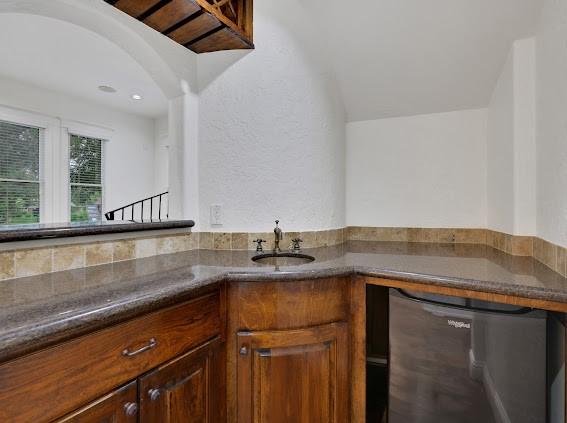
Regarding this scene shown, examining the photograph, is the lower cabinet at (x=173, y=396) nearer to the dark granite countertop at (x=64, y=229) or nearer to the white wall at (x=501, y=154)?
the dark granite countertop at (x=64, y=229)

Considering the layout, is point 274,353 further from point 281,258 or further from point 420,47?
point 420,47

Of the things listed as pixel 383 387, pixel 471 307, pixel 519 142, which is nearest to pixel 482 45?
pixel 519 142

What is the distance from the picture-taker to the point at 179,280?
1062 millimetres

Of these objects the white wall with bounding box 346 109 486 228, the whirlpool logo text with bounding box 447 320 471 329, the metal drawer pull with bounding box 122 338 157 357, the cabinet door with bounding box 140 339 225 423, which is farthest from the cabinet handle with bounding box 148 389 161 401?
the white wall with bounding box 346 109 486 228

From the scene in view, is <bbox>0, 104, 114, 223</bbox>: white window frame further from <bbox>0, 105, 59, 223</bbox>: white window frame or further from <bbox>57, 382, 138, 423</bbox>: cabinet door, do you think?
<bbox>57, 382, 138, 423</bbox>: cabinet door

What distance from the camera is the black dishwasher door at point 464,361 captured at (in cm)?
101

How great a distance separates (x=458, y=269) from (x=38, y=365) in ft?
4.32

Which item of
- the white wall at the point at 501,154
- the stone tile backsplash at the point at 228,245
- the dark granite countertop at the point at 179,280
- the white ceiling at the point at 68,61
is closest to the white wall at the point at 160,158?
the white ceiling at the point at 68,61

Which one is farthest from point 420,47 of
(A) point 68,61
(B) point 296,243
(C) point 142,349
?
(A) point 68,61

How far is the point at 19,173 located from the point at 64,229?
390 centimetres

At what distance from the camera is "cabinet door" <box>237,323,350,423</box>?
119 cm

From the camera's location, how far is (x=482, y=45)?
62.6 inches

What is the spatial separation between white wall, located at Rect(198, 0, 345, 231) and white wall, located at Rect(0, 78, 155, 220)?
371 cm

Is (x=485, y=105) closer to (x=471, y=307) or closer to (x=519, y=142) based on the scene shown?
(x=519, y=142)
